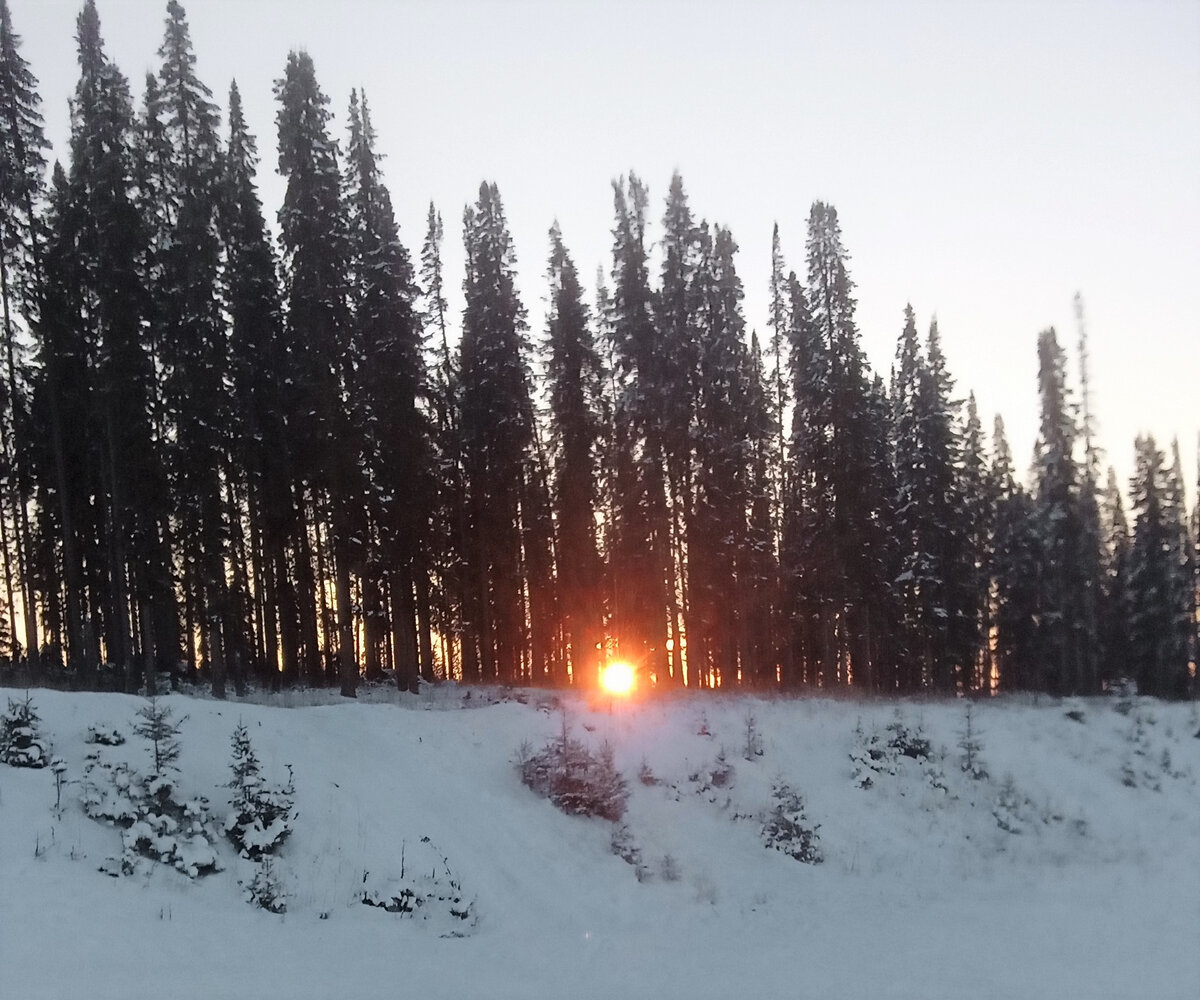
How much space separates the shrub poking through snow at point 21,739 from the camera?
43.6 feet

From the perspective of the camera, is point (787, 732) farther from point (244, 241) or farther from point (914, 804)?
point (244, 241)

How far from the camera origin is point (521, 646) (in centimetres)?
4328

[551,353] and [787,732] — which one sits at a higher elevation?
[551,353]

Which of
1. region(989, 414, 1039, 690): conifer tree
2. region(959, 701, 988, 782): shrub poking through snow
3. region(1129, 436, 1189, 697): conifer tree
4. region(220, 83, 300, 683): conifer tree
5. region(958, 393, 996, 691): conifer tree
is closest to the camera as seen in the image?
region(959, 701, 988, 782): shrub poking through snow

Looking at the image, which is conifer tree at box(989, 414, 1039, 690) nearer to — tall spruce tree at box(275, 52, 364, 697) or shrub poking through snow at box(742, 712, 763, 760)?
shrub poking through snow at box(742, 712, 763, 760)

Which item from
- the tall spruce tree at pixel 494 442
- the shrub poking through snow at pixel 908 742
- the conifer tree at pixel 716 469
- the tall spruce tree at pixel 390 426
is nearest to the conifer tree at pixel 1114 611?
the conifer tree at pixel 716 469

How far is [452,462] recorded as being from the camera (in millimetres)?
37625

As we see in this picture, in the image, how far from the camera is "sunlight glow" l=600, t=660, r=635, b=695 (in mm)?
26766

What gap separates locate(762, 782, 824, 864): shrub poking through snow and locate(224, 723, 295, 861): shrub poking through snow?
9047 millimetres

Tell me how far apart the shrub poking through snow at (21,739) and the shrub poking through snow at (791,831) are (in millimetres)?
12337

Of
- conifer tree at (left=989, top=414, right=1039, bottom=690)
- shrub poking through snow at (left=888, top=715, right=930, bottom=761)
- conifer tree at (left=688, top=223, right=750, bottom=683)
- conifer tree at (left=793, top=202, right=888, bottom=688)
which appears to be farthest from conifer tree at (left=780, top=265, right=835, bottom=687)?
shrub poking through snow at (left=888, top=715, right=930, bottom=761)

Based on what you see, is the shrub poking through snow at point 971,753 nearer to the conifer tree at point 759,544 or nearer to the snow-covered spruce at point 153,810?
the conifer tree at point 759,544

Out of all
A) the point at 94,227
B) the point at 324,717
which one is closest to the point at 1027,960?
the point at 324,717

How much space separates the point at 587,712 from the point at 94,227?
56.5 feet
